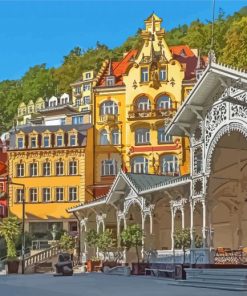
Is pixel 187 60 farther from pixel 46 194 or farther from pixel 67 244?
pixel 67 244

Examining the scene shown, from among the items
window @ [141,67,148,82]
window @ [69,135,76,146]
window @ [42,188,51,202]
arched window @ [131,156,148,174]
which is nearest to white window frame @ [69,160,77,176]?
window @ [69,135,76,146]

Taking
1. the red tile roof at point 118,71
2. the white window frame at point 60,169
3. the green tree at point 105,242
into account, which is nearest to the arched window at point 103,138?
the white window frame at point 60,169

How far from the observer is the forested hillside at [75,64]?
317 feet

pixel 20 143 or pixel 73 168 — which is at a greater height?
pixel 20 143

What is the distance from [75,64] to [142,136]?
183 ft

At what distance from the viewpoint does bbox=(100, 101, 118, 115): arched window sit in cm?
6950

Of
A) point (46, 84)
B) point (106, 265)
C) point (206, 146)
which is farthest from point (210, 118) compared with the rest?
point (46, 84)

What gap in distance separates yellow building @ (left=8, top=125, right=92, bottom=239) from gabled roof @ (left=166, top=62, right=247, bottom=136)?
3388 centimetres

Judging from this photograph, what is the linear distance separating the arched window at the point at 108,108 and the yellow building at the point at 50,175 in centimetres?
232

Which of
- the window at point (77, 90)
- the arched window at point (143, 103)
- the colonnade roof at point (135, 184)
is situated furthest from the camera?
the window at point (77, 90)

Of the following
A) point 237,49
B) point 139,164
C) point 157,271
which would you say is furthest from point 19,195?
point 157,271

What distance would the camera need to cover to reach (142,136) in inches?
2680

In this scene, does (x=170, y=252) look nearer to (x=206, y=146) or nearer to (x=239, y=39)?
(x=206, y=146)

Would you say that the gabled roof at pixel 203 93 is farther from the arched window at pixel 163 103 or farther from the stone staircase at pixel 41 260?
the arched window at pixel 163 103
